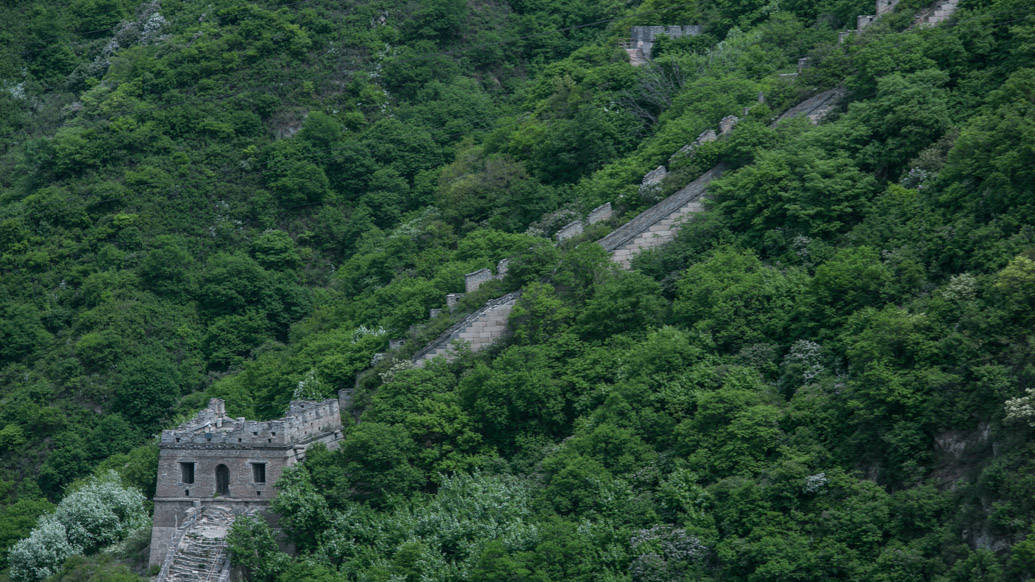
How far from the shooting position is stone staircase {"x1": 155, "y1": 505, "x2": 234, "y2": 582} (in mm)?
48156

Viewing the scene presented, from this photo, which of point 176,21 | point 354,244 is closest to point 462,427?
point 354,244

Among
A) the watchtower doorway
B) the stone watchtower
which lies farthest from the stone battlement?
the watchtower doorway

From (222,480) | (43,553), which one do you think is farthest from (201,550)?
(43,553)

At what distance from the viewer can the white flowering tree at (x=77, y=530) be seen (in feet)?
176

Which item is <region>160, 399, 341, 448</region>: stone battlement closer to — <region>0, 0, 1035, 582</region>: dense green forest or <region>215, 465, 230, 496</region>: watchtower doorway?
<region>215, 465, 230, 496</region>: watchtower doorway

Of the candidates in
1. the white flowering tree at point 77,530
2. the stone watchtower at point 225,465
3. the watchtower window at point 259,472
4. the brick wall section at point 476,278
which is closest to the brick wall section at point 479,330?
the brick wall section at point 476,278

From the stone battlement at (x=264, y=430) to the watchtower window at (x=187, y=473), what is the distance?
60 cm

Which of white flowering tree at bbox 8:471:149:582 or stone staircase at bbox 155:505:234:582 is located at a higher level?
stone staircase at bbox 155:505:234:582

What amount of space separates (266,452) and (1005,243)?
72.5 ft

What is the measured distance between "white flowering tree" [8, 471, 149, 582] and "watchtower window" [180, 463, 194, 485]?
11.3 ft

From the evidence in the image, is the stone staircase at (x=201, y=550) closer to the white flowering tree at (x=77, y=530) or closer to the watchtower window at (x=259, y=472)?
the watchtower window at (x=259, y=472)

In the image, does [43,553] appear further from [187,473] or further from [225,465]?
[225,465]

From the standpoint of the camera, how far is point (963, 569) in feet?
120

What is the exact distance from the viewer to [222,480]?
50.8 metres
